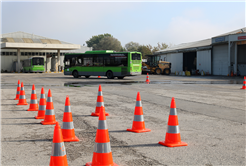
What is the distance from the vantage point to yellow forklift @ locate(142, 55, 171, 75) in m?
44.4

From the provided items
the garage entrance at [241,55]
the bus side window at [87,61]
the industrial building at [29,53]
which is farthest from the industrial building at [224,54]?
the industrial building at [29,53]

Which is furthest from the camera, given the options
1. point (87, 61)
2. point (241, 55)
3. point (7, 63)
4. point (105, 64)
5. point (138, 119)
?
point (7, 63)

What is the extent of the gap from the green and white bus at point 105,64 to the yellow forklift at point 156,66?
12.9 meters

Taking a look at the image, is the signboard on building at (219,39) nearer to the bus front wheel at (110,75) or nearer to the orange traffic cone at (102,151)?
the bus front wheel at (110,75)

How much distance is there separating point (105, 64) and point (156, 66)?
1435cm

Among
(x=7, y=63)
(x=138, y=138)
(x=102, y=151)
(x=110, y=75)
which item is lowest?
(x=138, y=138)

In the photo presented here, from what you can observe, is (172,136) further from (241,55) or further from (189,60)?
(189,60)

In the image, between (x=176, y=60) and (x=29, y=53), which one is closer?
(x=176, y=60)

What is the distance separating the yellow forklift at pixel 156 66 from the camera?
146ft

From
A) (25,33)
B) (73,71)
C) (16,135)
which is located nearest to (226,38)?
(73,71)

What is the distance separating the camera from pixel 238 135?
20.3 feet

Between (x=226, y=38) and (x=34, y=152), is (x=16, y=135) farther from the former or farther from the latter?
(x=226, y=38)

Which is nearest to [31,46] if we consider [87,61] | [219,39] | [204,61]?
[87,61]

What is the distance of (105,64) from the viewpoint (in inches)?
1262
